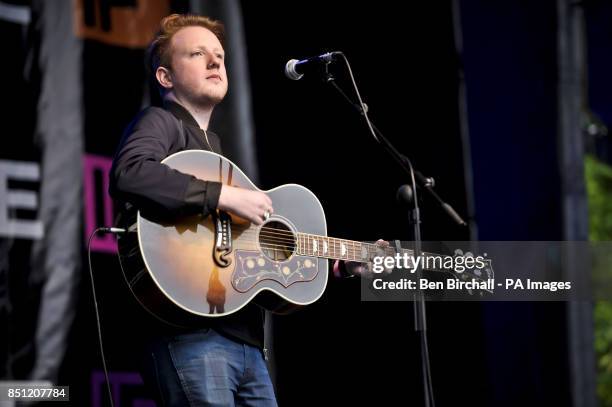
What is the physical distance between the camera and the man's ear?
305 cm

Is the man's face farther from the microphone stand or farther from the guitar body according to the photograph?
the microphone stand

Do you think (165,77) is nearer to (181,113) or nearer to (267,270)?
(181,113)

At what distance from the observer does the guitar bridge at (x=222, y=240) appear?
107 inches

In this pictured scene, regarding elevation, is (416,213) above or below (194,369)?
above

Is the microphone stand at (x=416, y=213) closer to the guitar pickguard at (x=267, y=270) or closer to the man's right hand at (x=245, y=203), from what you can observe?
the guitar pickguard at (x=267, y=270)

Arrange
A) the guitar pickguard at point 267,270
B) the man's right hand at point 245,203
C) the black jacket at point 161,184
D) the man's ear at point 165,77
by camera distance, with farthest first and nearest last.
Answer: the man's ear at point 165,77 < the guitar pickguard at point 267,270 < the man's right hand at point 245,203 < the black jacket at point 161,184

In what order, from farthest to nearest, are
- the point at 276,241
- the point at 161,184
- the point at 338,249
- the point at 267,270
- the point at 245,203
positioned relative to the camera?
the point at 338,249
the point at 276,241
the point at 267,270
the point at 245,203
the point at 161,184

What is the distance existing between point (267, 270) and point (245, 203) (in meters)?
0.30

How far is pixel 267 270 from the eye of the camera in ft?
9.52

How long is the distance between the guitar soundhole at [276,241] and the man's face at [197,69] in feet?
1.68

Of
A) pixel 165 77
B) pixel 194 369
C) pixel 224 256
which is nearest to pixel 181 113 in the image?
pixel 165 77

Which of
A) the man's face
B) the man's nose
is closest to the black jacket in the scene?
the man's face

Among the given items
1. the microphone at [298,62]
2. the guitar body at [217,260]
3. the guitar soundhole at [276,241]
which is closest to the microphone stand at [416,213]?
the microphone at [298,62]

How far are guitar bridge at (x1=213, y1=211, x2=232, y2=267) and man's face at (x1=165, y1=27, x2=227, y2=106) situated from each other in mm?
502
